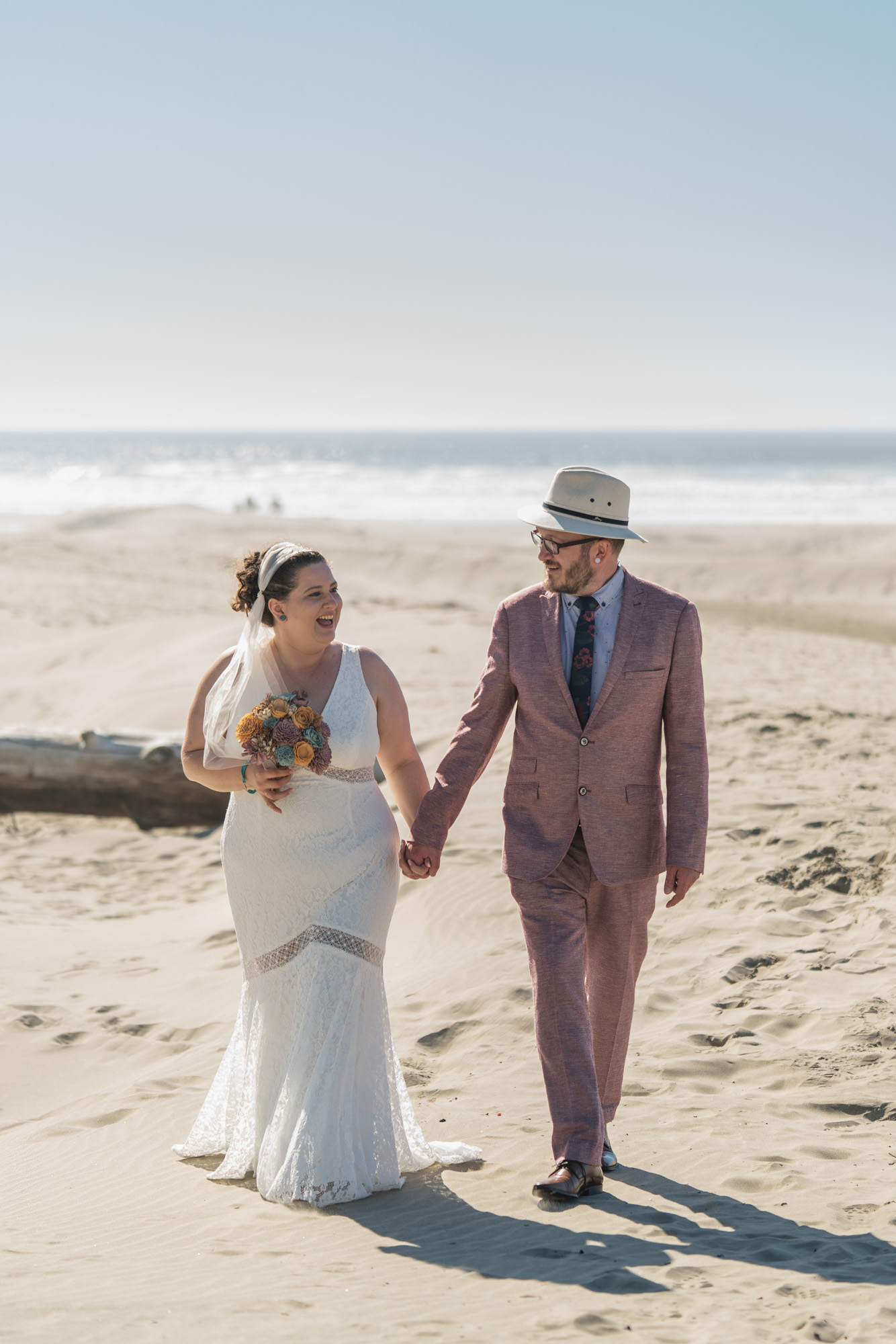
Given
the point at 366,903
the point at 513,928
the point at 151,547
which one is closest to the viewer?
the point at 366,903

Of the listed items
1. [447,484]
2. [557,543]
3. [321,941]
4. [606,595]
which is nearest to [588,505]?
[557,543]

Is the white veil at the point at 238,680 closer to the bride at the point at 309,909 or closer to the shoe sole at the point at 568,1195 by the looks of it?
the bride at the point at 309,909

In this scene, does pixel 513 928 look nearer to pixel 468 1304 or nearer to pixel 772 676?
pixel 468 1304

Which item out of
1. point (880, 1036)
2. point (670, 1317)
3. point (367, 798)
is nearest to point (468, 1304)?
point (670, 1317)

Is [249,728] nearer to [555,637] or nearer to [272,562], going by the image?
[272,562]

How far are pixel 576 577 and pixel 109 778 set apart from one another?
5.94 meters

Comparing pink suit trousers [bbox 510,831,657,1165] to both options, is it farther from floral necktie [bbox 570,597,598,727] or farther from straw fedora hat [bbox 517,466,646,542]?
straw fedora hat [bbox 517,466,646,542]

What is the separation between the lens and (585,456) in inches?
3925

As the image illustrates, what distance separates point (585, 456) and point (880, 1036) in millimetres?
97178

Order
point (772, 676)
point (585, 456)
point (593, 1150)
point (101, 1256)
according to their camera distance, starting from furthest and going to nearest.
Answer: point (585, 456) → point (772, 676) → point (593, 1150) → point (101, 1256)

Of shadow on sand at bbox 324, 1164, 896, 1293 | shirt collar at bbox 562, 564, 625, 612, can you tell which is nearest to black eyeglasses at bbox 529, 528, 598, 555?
shirt collar at bbox 562, 564, 625, 612

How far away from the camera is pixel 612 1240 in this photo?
136 inches

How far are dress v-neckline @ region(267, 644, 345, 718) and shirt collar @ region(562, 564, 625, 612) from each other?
774 mm

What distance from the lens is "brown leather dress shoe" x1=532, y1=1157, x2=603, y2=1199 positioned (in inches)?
147
